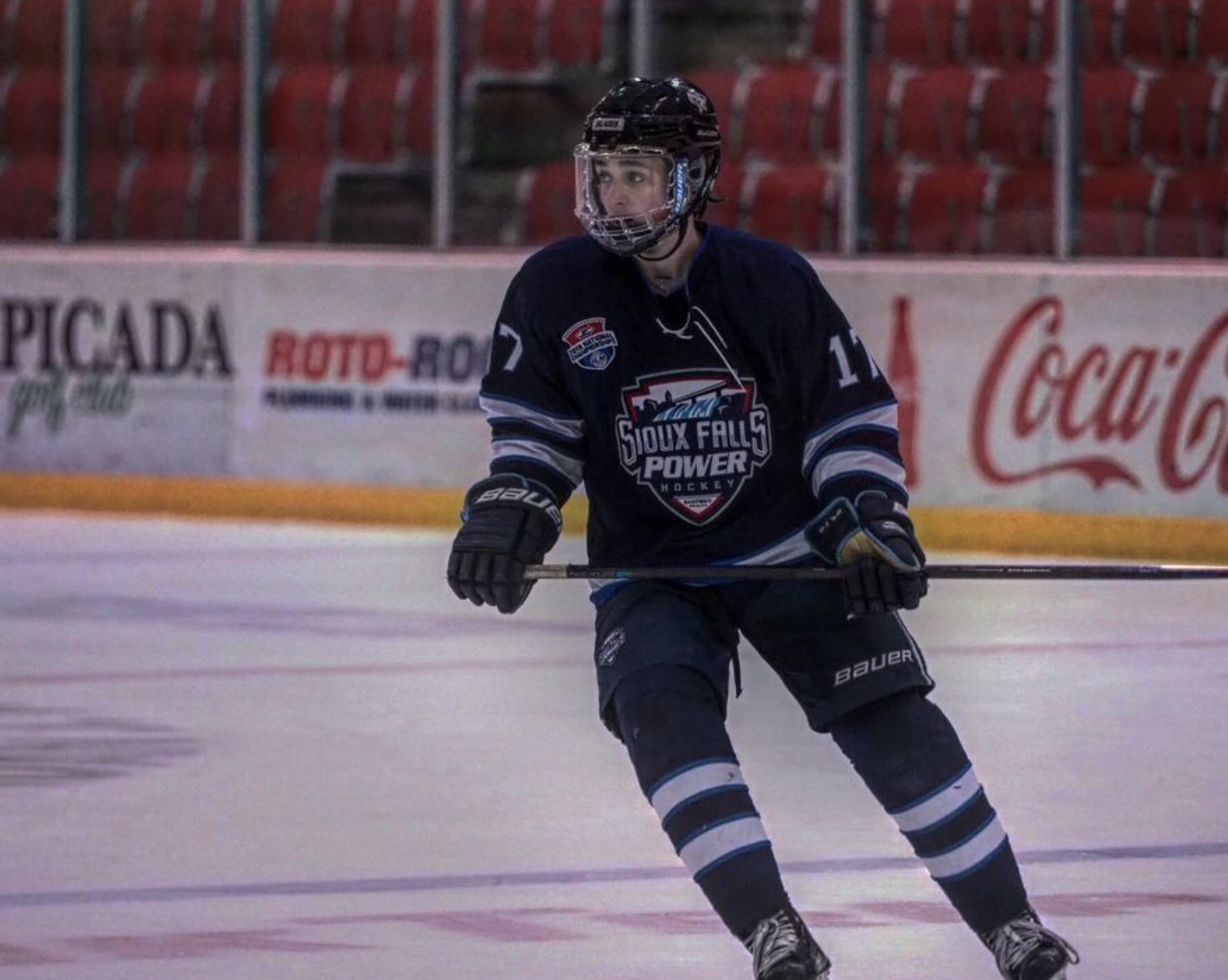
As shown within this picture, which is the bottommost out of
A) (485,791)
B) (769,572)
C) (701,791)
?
(485,791)

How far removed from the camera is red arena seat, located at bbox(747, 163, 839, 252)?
12.9 m

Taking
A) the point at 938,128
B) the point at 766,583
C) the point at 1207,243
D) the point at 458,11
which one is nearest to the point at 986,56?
the point at 938,128

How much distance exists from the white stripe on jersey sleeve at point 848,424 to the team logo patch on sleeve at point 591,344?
11.5 inches

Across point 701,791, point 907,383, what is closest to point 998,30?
point 907,383

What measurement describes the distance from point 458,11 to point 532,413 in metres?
9.43

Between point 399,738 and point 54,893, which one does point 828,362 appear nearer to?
point 54,893

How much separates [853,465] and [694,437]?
0.71 ft

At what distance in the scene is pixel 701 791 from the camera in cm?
Result: 428

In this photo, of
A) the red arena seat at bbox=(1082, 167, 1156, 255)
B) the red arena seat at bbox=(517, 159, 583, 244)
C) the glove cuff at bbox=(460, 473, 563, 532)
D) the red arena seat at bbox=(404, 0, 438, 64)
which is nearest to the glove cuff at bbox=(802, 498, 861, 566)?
the glove cuff at bbox=(460, 473, 563, 532)

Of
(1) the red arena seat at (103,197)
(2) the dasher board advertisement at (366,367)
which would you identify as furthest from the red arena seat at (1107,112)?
(1) the red arena seat at (103,197)

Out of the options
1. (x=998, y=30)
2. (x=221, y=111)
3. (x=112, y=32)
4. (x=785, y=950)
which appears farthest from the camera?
(x=112, y=32)

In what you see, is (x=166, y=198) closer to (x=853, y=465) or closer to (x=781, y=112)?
(x=781, y=112)

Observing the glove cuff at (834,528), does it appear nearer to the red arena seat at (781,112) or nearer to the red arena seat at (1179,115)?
the red arena seat at (1179,115)

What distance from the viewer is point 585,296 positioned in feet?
14.9
